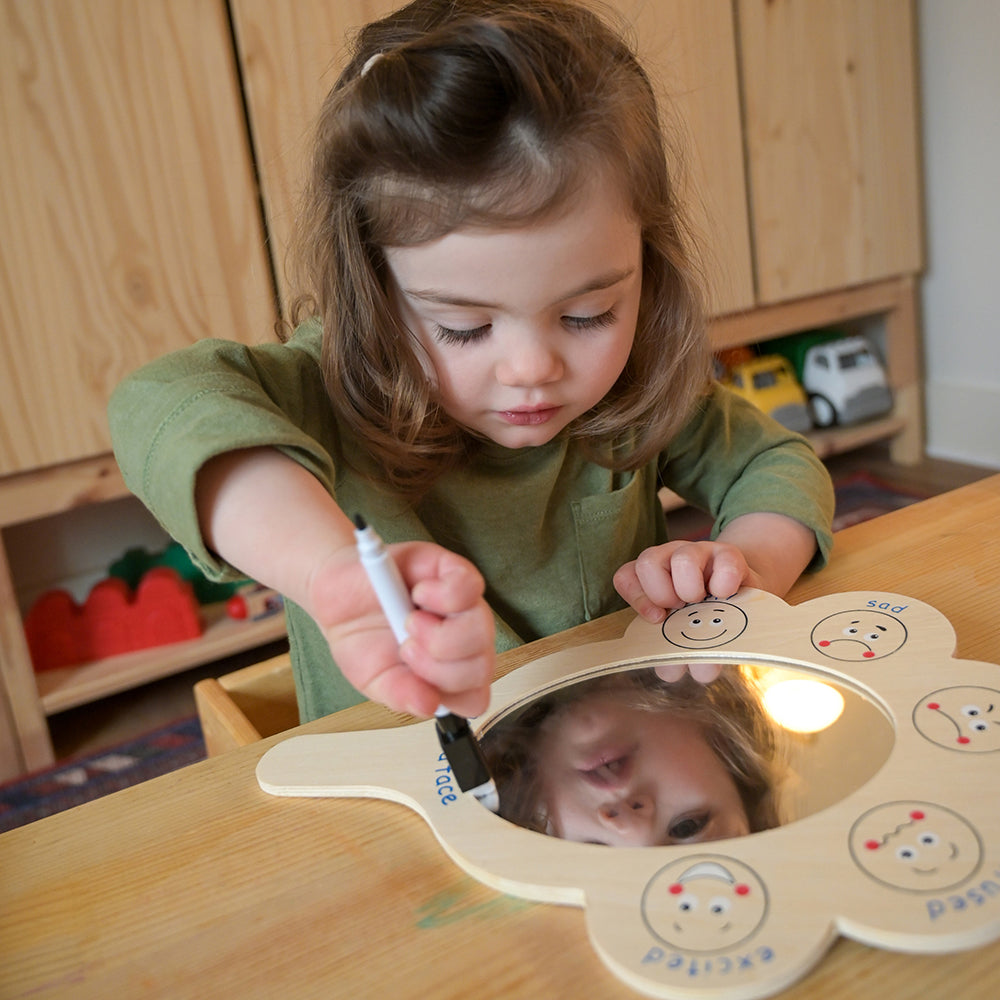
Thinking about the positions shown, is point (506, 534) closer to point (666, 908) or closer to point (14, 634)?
point (666, 908)

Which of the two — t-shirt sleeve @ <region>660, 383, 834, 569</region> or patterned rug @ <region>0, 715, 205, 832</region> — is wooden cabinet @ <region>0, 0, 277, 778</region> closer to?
patterned rug @ <region>0, 715, 205, 832</region>

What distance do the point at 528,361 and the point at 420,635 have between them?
23cm

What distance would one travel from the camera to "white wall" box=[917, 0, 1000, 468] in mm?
1790

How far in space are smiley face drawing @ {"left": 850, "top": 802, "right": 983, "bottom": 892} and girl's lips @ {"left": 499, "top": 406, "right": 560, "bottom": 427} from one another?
0.32m

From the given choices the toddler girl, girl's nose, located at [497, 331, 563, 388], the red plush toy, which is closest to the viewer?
the toddler girl

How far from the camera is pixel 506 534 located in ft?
2.43

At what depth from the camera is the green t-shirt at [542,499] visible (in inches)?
26.3

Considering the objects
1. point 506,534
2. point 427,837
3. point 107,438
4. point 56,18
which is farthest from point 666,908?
point 56,18

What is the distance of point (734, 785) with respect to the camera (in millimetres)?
391

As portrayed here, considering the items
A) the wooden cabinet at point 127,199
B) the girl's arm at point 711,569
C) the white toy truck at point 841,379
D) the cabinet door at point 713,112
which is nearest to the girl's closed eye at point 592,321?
the girl's arm at point 711,569

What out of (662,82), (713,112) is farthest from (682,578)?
(713,112)

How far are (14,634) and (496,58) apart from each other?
1.05 meters

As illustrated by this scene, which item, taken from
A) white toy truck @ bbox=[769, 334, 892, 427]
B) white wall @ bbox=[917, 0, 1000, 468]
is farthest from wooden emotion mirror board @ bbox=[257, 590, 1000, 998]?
white wall @ bbox=[917, 0, 1000, 468]

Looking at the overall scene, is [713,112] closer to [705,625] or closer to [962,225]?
[962,225]
